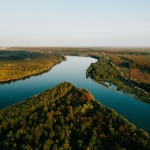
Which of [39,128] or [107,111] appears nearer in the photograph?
[39,128]

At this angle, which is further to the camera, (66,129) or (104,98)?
(104,98)

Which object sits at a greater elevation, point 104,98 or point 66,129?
point 66,129

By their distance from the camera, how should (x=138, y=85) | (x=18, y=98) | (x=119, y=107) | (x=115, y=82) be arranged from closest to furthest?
(x=119, y=107) < (x=18, y=98) < (x=138, y=85) < (x=115, y=82)

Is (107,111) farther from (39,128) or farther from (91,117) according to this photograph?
(39,128)

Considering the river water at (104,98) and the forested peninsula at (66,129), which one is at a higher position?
the forested peninsula at (66,129)

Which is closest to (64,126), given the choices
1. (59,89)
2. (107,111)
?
(107,111)

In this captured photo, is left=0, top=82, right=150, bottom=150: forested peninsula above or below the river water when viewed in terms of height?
above

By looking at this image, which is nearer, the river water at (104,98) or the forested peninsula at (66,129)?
the forested peninsula at (66,129)

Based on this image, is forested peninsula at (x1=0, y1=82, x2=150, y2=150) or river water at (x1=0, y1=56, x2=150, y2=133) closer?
forested peninsula at (x1=0, y1=82, x2=150, y2=150)
